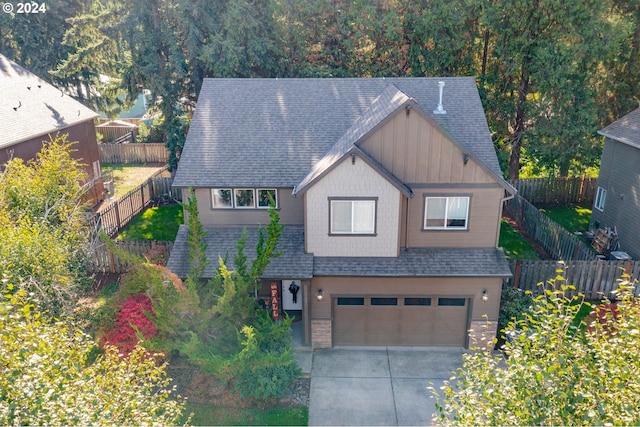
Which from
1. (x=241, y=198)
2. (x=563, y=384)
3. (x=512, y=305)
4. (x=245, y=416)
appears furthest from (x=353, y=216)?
(x=563, y=384)

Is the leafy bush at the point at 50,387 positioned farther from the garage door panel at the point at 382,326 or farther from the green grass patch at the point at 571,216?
the green grass patch at the point at 571,216

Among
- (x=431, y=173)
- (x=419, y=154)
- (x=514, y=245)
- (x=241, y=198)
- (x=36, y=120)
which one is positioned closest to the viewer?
(x=419, y=154)

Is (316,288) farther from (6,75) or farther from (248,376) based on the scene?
(6,75)

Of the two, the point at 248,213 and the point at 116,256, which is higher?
the point at 248,213

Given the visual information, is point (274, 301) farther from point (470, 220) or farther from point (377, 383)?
point (470, 220)
